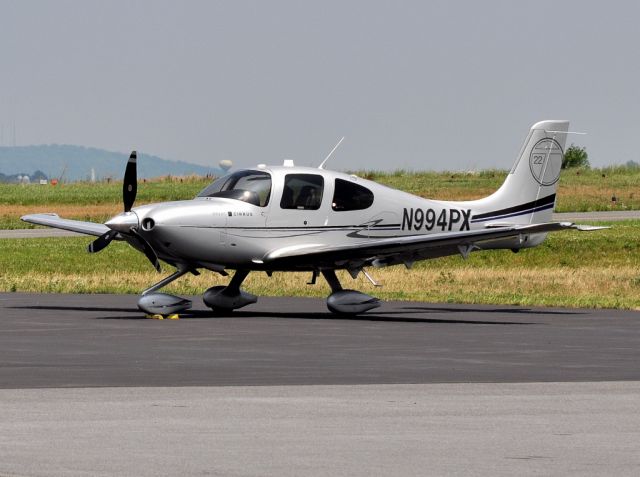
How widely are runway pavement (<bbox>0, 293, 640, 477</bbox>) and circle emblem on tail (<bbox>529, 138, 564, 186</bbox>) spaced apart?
6.32 metres

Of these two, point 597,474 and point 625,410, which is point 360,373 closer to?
point 625,410

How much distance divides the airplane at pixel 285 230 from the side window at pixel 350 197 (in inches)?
0.7

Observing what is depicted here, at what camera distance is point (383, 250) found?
1045 inches

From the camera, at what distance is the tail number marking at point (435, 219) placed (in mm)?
27953

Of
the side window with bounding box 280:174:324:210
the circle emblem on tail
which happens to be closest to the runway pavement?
the side window with bounding box 280:174:324:210

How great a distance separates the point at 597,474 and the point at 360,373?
21.7 ft

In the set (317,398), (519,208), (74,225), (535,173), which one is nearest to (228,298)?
(74,225)

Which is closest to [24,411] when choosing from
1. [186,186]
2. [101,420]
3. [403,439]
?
[101,420]

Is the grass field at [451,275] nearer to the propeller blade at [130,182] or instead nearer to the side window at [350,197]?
the side window at [350,197]

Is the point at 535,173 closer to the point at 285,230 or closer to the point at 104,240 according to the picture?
the point at 285,230

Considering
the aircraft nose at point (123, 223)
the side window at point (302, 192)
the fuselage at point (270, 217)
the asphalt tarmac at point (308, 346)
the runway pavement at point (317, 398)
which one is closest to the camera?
the runway pavement at point (317, 398)

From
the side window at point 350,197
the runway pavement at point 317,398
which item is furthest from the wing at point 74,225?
the runway pavement at point 317,398

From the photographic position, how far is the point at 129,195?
87.8 ft

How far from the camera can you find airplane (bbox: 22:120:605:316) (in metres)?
25.6
